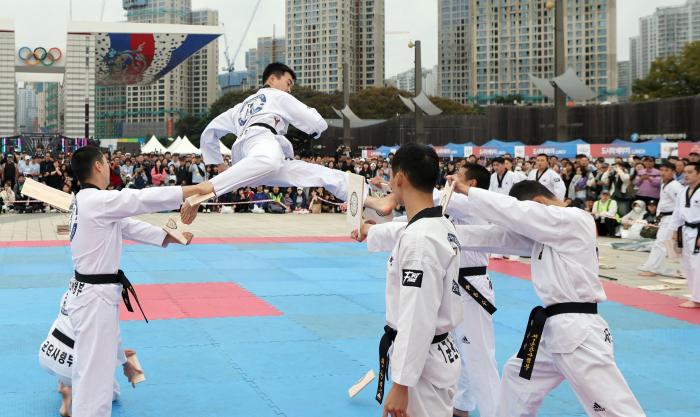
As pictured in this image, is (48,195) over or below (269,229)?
over

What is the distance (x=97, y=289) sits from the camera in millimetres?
4355

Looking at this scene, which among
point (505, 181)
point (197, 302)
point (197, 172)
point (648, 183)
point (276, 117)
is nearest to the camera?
point (276, 117)

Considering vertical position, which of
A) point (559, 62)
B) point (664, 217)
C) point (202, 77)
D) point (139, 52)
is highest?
point (202, 77)

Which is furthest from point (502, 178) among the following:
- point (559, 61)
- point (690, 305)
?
point (559, 61)

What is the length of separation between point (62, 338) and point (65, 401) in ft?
1.65

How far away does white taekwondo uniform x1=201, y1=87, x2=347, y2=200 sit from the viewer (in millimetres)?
5457

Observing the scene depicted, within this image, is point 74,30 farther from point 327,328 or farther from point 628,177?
point 327,328

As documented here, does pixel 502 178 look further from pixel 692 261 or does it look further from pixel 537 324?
pixel 537 324

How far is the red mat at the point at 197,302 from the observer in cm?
811

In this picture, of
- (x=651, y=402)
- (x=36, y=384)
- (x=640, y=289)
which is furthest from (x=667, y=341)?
(x=36, y=384)

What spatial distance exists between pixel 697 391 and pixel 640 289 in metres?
4.75

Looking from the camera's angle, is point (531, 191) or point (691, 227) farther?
point (691, 227)

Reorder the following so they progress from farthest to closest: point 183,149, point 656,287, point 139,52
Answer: point 139,52 → point 183,149 → point 656,287

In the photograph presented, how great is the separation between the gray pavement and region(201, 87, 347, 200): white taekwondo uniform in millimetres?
6216
